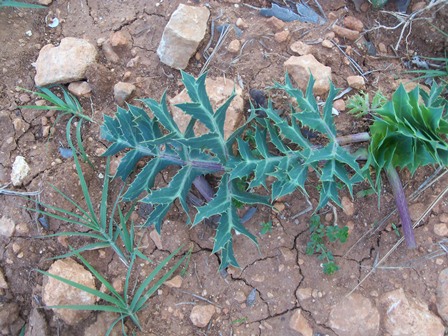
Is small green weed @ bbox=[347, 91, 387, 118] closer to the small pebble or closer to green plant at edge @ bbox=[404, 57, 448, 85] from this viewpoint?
green plant at edge @ bbox=[404, 57, 448, 85]

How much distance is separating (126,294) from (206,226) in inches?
22.6

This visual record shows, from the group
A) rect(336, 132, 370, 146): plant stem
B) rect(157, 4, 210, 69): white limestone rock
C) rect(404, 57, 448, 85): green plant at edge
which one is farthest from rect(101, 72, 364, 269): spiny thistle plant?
rect(404, 57, 448, 85): green plant at edge

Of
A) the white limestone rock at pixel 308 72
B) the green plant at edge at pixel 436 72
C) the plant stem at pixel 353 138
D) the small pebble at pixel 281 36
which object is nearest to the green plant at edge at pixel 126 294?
the plant stem at pixel 353 138

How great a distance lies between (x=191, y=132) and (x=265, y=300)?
101 cm

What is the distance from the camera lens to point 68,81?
2932 mm

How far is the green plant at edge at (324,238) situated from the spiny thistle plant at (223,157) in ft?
0.84

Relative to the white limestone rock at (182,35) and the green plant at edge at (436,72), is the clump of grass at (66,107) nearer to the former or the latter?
the white limestone rock at (182,35)

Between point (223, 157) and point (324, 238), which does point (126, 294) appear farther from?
point (324, 238)

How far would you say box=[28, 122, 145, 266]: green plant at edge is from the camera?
262cm

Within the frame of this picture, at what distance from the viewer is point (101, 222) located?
2668 mm

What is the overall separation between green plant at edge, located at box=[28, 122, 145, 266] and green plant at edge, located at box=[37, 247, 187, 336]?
86 mm

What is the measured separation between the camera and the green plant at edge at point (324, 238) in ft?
8.52

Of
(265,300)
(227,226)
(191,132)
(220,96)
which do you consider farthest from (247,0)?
(265,300)

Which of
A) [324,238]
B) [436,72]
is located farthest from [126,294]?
[436,72]
